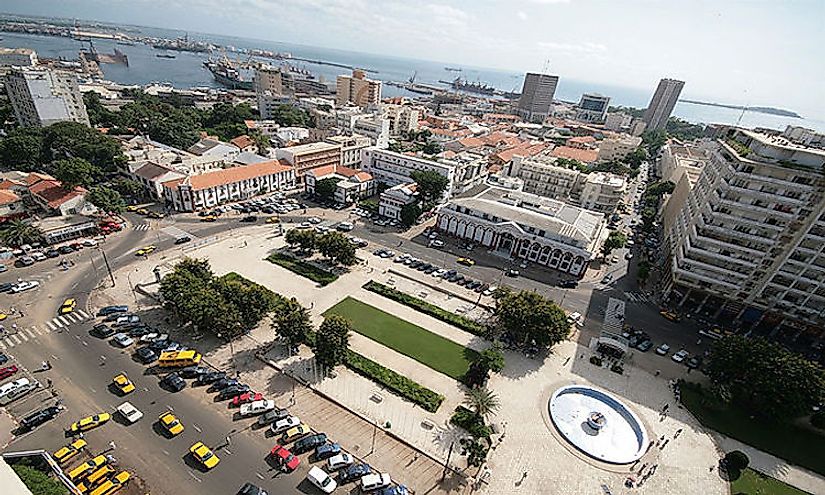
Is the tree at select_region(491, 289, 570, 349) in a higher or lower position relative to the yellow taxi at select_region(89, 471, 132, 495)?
higher

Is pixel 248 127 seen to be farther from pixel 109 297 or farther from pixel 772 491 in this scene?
pixel 772 491

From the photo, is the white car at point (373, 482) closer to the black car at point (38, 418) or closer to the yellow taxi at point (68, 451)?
the yellow taxi at point (68, 451)

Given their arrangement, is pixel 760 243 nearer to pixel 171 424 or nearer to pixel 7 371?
pixel 171 424

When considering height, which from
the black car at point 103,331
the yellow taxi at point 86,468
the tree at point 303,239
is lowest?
the black car at point 103,331

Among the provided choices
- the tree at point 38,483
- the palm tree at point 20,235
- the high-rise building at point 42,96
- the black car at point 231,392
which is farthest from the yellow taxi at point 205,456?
the high-rise building at point 42,96

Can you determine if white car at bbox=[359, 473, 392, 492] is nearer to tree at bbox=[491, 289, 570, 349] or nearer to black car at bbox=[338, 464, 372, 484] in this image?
black car at bbox=[338, 464, 372, 484]

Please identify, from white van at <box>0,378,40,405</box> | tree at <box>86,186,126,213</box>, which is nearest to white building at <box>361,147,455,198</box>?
tree at <box>86,186,126,213</box>
